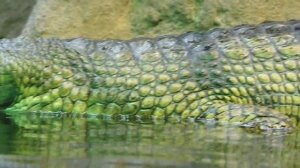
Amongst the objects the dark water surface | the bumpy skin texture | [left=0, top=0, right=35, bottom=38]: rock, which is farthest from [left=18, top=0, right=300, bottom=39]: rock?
the dark water surface

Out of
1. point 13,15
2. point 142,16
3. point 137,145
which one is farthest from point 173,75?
point 13,15

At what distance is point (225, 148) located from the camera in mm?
3688

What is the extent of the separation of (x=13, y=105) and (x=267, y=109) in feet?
5.39

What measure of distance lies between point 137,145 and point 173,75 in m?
1.93

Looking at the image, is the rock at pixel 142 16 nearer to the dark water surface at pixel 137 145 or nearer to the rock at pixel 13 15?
the rock at pixel 13 15

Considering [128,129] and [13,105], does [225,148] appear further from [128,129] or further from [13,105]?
[13,105]

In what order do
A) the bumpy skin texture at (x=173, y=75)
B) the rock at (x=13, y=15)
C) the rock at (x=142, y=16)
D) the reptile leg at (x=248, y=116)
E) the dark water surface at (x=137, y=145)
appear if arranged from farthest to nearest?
the rock at (x=13, y=15) < the rock at (x=142, y=16) < the bumpy skin texture at (x=173, y=75) < the reptile leg at (x=248, y=116) < the dark water surface at (x=137, y=145)

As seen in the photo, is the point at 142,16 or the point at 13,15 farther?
the point at 13,15

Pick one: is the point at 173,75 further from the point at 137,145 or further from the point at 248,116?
the point at 137,145

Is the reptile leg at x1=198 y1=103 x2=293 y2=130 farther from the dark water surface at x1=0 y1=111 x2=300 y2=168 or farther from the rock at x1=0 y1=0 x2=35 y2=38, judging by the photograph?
the rock at x1=0 y1=0 x2=35 y2=38

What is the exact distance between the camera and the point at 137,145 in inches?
145

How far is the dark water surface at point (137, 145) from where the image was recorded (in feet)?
10.1

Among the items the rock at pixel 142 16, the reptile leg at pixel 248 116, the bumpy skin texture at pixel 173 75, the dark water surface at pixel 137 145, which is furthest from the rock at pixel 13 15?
the dark water surface at pixel 137 145

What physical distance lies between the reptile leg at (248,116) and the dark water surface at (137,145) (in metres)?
0.27
